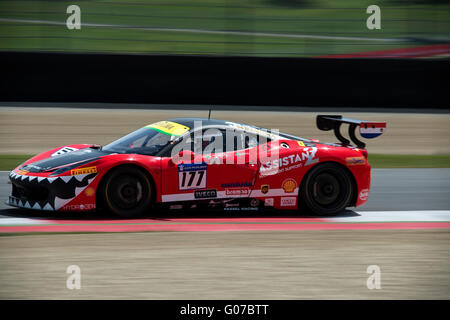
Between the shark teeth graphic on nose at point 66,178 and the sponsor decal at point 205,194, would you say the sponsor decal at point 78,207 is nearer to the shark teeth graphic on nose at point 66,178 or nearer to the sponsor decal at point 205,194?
the shark teeth graphic on nose at point 66,178

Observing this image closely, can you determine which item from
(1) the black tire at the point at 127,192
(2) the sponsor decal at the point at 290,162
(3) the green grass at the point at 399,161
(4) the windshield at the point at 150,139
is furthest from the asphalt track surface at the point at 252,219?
(3) the green grass at the point at 399,161

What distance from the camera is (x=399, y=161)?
12.5m

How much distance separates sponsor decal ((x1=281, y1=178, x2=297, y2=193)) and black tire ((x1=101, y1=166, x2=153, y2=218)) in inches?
62.3

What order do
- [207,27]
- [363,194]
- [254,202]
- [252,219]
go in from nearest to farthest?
[254,202]
[252,219]
[363,194]
[207,27]

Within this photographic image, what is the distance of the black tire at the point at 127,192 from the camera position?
276 inches

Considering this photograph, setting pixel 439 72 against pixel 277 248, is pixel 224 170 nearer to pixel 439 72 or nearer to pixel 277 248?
pixel 277 248

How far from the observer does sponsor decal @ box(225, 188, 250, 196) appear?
7316 millimetres

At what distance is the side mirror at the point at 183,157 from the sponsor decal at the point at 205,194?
385 millimetres

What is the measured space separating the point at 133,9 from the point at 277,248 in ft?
48.9

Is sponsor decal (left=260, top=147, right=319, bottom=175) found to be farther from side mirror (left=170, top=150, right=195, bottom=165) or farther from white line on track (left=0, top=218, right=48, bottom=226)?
white line on track (left=0, top=218, right=48, bottom=226)

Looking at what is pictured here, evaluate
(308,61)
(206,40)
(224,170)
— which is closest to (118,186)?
(224,170)

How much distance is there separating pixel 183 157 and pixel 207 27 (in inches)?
466

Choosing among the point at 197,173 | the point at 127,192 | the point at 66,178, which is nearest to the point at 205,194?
the point at 197,173

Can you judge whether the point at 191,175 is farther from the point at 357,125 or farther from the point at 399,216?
the point at 399,216
